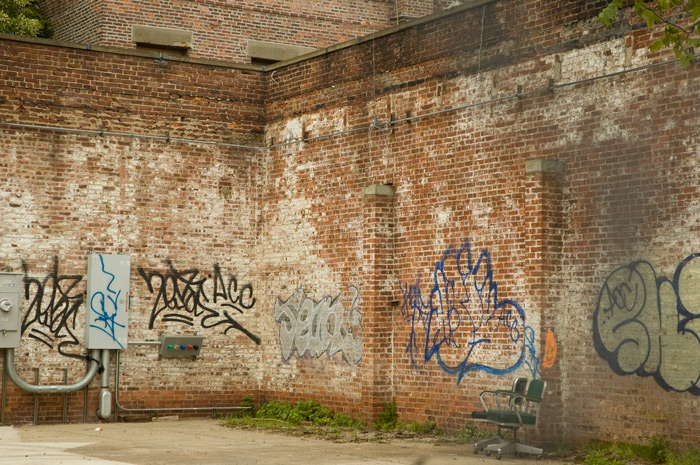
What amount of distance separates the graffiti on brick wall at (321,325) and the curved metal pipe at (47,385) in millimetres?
2825

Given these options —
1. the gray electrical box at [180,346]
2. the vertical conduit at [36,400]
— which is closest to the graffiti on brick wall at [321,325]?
the gray electrical box at [180,346]

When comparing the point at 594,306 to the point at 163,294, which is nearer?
the point at 594,306

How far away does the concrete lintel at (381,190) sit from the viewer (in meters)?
13.6

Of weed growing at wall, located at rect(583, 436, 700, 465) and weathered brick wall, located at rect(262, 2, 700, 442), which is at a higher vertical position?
weathered brick wall, located at rect(262, 2, 700, 442)

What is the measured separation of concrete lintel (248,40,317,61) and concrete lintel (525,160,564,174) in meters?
10.3

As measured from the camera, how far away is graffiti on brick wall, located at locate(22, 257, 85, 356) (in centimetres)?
1416

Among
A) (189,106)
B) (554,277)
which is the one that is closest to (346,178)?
(189,106)

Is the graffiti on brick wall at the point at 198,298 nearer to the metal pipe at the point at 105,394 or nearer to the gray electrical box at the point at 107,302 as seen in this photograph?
the gray electrical box at the point at 107,302

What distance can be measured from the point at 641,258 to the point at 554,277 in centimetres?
112

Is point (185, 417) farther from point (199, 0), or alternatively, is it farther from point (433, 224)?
point (199, 0)

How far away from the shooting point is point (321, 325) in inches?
576

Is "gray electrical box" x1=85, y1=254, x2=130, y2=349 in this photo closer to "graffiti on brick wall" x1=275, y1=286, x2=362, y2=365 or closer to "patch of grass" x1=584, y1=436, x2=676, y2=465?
"graffiti on brick wall" x1=275, y1=286, x2=362, y2=365

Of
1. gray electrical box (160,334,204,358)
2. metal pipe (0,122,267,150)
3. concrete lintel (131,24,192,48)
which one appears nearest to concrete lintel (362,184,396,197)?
Answer: metal pipe (0,122,267,150)

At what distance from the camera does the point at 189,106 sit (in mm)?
15500
